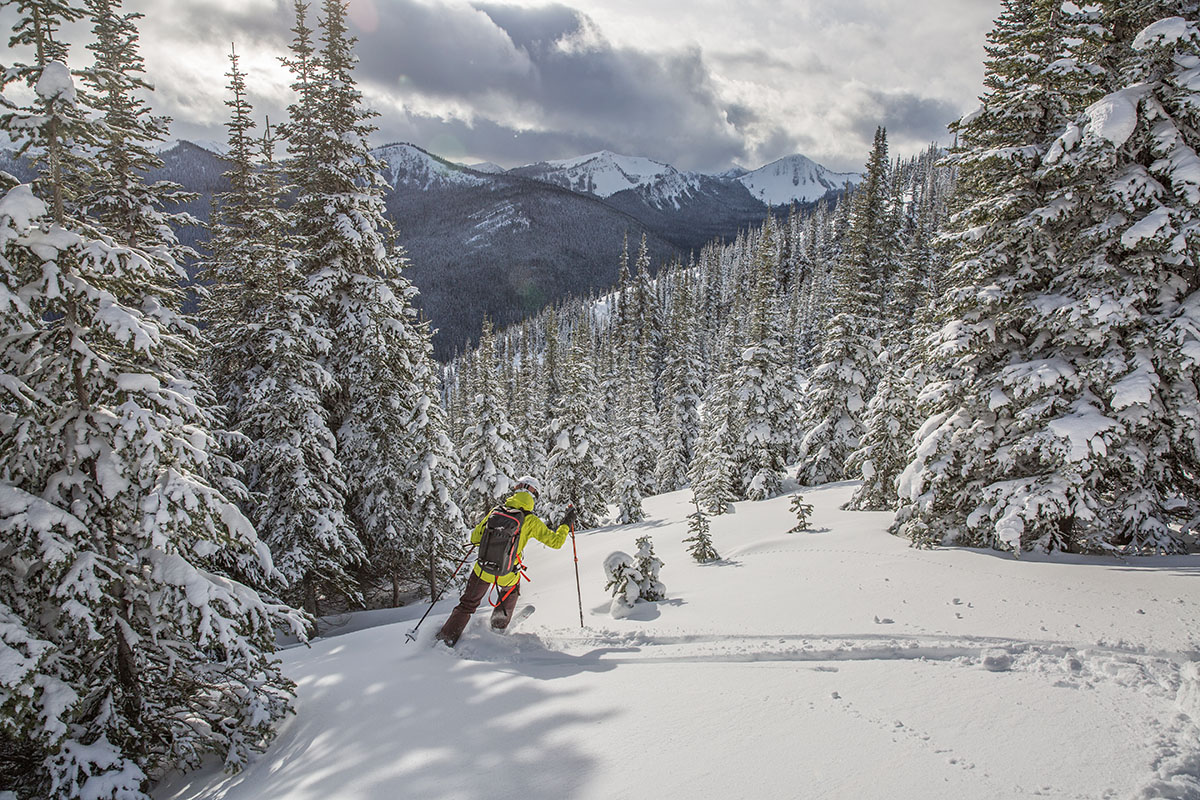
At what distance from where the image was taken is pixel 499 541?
24.5ft

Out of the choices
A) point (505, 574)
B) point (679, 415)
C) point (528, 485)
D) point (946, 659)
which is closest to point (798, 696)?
point (946, 659)

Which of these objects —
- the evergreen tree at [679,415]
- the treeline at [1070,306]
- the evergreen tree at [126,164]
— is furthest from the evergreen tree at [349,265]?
the evergreen tree at [679,415]

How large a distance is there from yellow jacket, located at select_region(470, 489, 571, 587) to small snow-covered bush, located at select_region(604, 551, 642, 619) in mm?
984

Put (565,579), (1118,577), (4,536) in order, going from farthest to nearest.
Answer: (565,579), (1118,577), (4,536)

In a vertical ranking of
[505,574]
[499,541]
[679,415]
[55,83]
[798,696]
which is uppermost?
[55,83]

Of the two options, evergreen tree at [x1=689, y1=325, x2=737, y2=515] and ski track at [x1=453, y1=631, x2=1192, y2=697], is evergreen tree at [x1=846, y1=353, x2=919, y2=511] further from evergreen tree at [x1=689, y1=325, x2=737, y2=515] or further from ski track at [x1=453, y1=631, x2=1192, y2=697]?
ski track at [x1=453, y1=631, x2=1192, y2=697]

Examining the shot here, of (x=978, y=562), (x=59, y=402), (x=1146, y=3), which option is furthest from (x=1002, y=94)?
(x=59, y=402)

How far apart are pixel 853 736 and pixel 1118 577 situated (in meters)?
5.31

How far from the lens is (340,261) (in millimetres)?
14977

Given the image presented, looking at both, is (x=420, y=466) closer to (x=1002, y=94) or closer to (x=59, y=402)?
(x=59, y=402)

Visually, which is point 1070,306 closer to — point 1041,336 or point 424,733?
point 1041,336

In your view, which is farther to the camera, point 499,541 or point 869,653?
point 499,541

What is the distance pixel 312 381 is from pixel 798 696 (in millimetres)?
13069

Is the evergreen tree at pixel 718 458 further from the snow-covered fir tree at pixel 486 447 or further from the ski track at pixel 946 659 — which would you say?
the ski track at pixel 946 659
